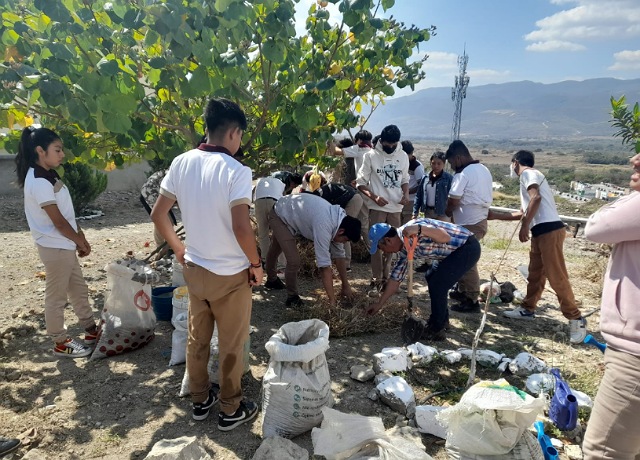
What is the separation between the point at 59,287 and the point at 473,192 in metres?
3.80

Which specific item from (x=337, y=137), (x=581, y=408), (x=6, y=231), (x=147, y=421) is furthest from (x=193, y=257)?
(x=6, y=231)

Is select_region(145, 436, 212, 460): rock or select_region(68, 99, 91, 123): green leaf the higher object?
select_region(68, 99, 91, 123): green leaf

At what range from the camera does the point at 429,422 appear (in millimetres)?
2574

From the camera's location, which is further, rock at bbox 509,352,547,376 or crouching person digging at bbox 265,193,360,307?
crouching person digging at bbox 265,193,360,307

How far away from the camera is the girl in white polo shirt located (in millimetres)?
3064

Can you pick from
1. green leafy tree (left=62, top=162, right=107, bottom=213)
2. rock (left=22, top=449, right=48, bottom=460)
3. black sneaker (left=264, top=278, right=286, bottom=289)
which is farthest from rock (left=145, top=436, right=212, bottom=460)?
green leafy tree (left=62, top=162, right=107, bottom=213)

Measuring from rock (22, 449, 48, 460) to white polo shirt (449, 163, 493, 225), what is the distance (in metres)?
3.88

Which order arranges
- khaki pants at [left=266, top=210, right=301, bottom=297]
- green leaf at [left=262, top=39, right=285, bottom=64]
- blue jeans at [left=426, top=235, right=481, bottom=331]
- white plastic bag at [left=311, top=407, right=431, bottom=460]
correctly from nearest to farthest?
white plastic bag at [left=311, top=407, right=431, bottom=460] < green leaf at [left=262, top=39, right=285, bottom=64] < blue jeans at [left=426, top=235, right=481, bottom=331] < khaki pants at [left=266, top=210, right=301, bottom=297]

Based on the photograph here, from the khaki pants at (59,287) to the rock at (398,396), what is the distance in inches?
97.0

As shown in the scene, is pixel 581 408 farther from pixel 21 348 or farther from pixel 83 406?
pixel 21 348

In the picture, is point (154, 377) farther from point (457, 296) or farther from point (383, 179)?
point (457, 296)

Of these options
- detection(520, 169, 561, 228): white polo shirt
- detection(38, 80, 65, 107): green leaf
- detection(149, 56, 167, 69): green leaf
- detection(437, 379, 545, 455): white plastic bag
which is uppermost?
detection(149, 56, 167, 69): green leaf

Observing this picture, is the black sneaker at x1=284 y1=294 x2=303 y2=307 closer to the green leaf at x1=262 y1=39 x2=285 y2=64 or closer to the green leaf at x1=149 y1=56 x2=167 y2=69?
the green leaf at x1=262 y1=39 x2=285 y2=64

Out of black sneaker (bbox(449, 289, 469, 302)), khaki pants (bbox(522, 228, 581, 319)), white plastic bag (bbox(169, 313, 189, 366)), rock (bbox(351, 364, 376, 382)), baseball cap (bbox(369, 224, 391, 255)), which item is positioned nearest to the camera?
rock (bbox(351, 364, 376, 382))
